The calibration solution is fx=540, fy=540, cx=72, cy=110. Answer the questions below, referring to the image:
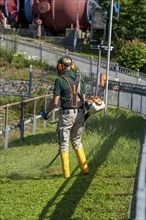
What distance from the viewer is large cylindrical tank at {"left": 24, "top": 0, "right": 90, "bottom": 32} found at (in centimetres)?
4356

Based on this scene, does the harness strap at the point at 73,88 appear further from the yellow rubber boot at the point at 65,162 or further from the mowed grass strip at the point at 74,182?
the mowed grass strip at the point at 74,182

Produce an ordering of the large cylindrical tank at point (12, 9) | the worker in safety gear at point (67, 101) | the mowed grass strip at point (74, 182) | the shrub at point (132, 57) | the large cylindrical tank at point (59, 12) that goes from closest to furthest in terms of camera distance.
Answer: the mowed grass strip at point (74, 182) < the worker in safety gear at point (67, 101) < the shrub at point (132, 57) < the large cylindrical tank at point (59, 12) < the large cylindrical tank at point (12, 9)

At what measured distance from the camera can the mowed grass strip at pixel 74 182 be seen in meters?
6.29

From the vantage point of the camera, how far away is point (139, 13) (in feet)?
151

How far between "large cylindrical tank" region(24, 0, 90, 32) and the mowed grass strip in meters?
33.1

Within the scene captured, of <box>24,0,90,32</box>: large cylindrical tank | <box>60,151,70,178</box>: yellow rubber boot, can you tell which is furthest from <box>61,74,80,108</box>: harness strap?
<box>24,0,90,32</box>: large cylindrical tank

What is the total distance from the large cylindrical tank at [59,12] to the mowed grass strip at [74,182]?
33.1 meters

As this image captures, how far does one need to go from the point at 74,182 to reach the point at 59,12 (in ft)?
122

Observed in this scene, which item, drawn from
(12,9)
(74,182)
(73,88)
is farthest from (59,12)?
(74,182)

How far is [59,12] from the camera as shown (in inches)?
1720

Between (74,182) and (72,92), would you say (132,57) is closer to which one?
(72,92)

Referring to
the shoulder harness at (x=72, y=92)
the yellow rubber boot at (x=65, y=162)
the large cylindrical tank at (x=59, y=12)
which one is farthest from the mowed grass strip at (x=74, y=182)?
the large cylindrical tank at (x=59, y=12)

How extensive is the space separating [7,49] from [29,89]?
1007 centimetres

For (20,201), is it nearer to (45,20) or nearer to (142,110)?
(142,110)
